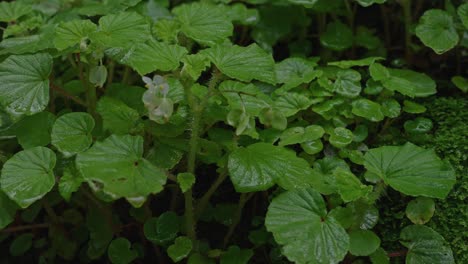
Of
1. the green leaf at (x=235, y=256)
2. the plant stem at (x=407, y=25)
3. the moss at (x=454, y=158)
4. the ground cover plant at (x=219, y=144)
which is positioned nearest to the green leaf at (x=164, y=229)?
the ground cover plant at (x=219, y=144)

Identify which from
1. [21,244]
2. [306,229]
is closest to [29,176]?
[21,244]

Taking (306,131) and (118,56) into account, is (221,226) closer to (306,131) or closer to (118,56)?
(306,131)

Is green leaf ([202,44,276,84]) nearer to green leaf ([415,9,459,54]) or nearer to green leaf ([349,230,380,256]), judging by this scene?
green leaf ([349,230,380,256])

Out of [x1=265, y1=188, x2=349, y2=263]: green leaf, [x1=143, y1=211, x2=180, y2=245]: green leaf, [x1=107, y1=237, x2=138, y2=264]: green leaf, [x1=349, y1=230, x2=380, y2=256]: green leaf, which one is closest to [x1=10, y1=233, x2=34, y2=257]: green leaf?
[x1=107, y1=237, x2=138, y2=264]: green leaf

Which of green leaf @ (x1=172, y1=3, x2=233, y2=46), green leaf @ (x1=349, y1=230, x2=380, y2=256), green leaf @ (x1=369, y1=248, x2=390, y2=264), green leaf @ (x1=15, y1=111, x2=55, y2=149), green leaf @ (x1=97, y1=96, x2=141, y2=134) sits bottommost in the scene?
green leaf @ (x1=369, y1=248, x2=390, y2=264)

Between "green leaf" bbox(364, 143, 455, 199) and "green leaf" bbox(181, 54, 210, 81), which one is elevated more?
"green leaf" bbox(181, 54, 210, 81)
